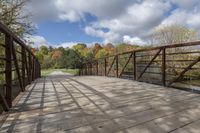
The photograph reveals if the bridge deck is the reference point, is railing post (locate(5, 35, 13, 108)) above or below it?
above

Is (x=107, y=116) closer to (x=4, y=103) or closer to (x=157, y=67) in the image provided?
(x=4, y=103)

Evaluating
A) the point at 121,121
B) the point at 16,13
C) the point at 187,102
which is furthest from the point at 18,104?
the point at 16,13

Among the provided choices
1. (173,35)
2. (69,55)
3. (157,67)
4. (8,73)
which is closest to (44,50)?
(69,55)

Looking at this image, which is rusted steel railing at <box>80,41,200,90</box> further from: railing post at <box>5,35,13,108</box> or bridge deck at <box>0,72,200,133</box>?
railing post at <box>5,35,13,108</box>

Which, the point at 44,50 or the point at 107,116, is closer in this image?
the point at 107,116

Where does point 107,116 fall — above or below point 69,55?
below

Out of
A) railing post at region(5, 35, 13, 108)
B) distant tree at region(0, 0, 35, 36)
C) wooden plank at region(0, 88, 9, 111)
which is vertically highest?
distant tree at region(0, 0, 35, 36)

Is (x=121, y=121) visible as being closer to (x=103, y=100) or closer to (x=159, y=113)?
(x=159, y=113)

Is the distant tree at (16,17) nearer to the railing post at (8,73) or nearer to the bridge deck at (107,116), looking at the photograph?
the railing post at (8,73)

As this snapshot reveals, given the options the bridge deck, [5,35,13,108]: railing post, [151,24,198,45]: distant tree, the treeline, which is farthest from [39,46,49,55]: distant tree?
[5,35,13,108]: railing post

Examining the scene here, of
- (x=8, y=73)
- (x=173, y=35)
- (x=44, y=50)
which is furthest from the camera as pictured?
(x=44, y=50)

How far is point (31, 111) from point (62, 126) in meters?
0.69

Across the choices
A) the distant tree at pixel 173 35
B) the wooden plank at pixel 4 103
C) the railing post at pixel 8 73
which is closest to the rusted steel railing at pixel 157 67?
the railing post at pixel 8 73

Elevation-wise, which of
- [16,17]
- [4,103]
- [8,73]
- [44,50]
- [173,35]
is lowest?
[4,103]
